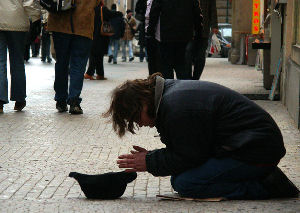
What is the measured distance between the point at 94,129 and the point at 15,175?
258 cm

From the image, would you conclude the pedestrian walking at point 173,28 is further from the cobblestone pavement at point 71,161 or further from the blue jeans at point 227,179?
the blue jeans at point 227,179

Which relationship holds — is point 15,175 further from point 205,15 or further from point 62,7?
point 205,15

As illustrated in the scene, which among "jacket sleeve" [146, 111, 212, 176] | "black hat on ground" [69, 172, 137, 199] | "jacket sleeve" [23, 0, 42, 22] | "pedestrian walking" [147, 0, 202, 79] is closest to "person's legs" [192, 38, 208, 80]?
"pedestrian walking" [147, 0, 202, 79]

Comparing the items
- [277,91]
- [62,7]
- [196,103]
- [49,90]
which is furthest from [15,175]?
[49,90]

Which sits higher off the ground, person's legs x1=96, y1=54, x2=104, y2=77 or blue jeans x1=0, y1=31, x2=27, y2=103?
blue jeans x1=0, y1=31, x2=27, y2=103

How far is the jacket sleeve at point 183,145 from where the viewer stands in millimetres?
4520

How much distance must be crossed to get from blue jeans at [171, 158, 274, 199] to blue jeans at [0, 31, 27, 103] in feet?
17.1

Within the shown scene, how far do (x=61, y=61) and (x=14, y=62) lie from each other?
56cm

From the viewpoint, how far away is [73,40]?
377 inches

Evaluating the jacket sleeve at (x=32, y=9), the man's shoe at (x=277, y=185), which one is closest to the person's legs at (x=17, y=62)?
the jacket sleeve at (x=32, y=9)

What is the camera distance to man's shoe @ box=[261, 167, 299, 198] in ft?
15.5

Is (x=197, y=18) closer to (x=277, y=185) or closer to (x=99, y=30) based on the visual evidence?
(x=277, y=185)

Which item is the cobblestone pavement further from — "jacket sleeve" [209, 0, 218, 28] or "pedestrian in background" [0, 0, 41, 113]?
"jacket sleeve" [209, 0, 218, 28]

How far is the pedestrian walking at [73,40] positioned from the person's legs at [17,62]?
1.29ft
